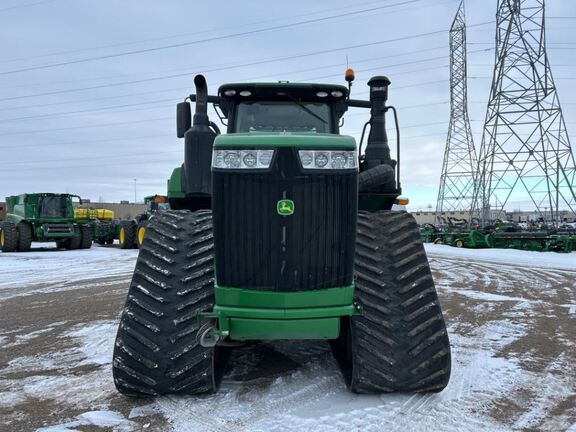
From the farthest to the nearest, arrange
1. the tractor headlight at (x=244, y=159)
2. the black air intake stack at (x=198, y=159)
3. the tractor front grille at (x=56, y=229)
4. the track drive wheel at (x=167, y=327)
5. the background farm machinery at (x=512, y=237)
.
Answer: the tractor front grille at (x=56, y=229) → the background farm machinery at (x=512, y=237) → the black air intake stack at (x=198, y=159) → the track drive wheel at (x=167, y=327) → the tractor headlight at (x=244, y=159)

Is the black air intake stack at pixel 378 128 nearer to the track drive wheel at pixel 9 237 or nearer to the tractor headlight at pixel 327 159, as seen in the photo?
the tractor headlight at pixel 327 159

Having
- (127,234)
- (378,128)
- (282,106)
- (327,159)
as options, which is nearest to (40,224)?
(127,234)

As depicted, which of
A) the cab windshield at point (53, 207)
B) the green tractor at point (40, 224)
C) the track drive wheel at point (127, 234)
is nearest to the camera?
the green tractor at point (40, 224)

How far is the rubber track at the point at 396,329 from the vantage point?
10.6 ft

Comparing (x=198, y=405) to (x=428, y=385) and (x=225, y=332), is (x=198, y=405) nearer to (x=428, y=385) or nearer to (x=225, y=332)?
(x=225, y=332)

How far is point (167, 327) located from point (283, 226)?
110 centimetres

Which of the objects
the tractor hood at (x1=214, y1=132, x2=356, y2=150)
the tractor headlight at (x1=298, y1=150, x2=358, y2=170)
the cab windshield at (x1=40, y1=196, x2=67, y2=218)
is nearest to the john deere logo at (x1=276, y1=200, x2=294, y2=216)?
the tractor headlight at (x1=298, y1=150, x2=358, y2=170)

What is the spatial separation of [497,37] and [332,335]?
26.6 metres

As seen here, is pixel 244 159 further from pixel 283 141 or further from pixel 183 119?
pixel 183 119

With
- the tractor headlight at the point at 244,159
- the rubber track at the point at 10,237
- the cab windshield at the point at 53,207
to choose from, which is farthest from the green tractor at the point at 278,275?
the cab windshield at the point at 53,207

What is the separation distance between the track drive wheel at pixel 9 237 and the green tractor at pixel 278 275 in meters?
19.5

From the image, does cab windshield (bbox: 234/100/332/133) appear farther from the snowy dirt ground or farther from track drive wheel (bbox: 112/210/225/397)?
the snowy dirt ground

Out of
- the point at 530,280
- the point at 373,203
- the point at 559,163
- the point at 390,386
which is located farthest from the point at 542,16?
the point at 390,386

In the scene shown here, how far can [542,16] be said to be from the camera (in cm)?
2309
